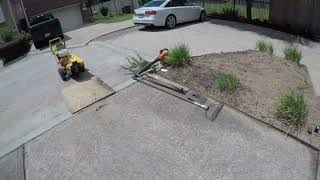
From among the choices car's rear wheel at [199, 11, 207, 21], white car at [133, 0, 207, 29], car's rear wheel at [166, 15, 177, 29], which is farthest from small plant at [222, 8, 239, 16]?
car's rear wheel at [166, 15, 177, 29]

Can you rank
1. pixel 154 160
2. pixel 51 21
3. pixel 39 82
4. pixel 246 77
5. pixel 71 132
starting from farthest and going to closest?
pixel 51 21, pixel 39 82, pixel 246 77, pixel 71 132, pixel 154 160

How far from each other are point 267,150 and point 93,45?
28.9 feet

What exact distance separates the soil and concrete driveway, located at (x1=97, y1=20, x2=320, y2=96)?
3.69 feet

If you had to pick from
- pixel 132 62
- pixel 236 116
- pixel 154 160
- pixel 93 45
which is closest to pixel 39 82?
pixel 132 62

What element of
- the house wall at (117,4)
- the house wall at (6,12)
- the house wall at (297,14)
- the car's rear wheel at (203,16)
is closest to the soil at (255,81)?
the house wall at (297,14)

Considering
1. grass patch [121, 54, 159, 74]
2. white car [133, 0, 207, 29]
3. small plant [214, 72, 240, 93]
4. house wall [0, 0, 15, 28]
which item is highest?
house wall [0, 0, 15, 28]

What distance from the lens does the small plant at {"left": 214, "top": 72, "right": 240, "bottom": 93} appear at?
7273mm

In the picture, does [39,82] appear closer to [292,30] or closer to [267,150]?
[267,150]

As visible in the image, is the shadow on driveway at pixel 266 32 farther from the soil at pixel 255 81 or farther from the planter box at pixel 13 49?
the planter box at pixel 13 49

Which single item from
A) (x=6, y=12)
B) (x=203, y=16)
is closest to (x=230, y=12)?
(x=203, y=16)

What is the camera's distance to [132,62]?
31.1 ft

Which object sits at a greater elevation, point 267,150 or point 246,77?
point 246,77

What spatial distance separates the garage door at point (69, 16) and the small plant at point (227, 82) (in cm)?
2044

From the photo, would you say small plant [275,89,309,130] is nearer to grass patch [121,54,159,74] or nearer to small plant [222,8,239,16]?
grass patch [121,54,159,74]
